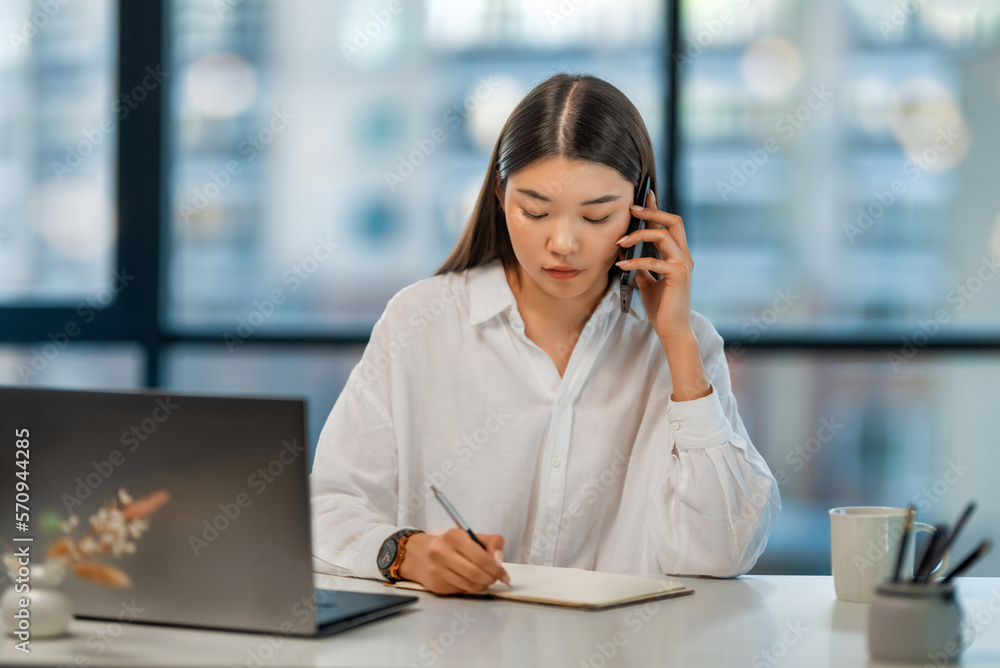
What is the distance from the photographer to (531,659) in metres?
1.02

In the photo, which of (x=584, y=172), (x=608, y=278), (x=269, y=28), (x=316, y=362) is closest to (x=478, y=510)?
(x=608, y=278)

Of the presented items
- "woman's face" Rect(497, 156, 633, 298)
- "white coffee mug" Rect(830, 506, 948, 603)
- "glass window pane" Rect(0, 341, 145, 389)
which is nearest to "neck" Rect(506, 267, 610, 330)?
"woman's face" Rect(497, 156, 633, 298)

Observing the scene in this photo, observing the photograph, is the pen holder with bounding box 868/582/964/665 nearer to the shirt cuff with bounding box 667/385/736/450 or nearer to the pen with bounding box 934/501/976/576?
the pen with bounding box 934/501/976/576

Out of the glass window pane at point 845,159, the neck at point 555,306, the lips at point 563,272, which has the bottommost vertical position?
the neck at point 555,306

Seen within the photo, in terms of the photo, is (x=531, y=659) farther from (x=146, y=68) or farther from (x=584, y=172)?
(x=146, y=68)

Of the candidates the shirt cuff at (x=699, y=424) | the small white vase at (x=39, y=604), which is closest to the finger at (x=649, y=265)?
the shirt cuff at (x=699, y=424)

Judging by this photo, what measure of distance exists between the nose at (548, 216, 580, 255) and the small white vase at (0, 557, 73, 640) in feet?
2.83

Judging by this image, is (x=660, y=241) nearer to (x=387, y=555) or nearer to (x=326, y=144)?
(x=387, y=555)

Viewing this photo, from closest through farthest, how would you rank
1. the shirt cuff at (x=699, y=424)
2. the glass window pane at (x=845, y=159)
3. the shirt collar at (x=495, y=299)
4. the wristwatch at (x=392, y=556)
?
the wristwatch at (x=392, y=556), the shirt cuff at (x=699, y=424), the shirt collar at (x=495, y=299), the glass window pane at (x=845, y=159)

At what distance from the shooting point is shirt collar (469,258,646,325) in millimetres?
1790

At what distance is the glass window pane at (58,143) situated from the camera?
3088 mm

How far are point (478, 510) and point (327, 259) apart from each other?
60.8 inches

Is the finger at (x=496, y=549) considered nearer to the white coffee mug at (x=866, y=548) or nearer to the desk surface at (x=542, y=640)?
A: the desk surface at (x=542, y=640)

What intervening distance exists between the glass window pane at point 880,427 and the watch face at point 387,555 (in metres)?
1.81
